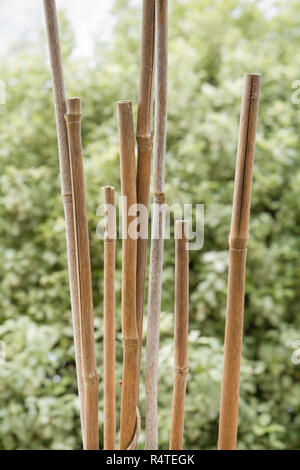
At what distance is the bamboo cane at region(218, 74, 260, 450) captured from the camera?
1.06 ft

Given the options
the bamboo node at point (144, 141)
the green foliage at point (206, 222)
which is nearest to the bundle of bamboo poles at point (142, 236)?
the bamboo node at point (144, 141)

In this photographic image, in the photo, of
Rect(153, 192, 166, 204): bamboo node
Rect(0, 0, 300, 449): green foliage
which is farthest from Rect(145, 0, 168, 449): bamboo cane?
Rect(0, 0, 300, 449): green foliage

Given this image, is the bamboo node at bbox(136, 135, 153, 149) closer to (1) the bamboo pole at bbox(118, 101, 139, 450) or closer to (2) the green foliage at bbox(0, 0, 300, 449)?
(1) the bamboo pole at bbox(118, 101, 139, 450)

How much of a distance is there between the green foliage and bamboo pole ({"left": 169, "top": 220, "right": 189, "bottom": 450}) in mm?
703

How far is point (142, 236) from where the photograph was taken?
36cm

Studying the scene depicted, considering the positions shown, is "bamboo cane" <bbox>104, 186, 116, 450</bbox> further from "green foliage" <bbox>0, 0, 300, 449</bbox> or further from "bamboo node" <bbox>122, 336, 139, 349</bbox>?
"green foliage" <bbox>0, 0, 300, 449</bbox>

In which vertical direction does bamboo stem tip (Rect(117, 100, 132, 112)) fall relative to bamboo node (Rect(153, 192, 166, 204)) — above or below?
above

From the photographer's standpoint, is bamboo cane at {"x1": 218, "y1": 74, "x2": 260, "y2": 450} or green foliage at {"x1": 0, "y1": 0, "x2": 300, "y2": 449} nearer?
bamboo cane at {"x1": 218, "y1": 74, "x2": 260, "y2": 450}

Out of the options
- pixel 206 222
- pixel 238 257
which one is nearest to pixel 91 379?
pixel 238 257

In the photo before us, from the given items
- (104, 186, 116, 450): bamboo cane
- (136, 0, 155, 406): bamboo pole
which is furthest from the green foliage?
(136, 0, 155, 406): bamboo pole

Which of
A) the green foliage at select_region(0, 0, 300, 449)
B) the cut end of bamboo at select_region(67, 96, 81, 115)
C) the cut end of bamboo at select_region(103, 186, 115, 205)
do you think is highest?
the cut end of bamboo at select_region(67, 96, 81, 115)

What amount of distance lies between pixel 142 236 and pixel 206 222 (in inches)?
42.2

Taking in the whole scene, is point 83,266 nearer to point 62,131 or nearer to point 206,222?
point 62,131

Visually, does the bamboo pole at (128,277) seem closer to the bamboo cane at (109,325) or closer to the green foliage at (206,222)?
the bamboo cane at (109,325)
